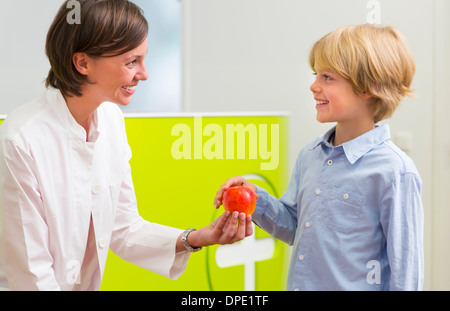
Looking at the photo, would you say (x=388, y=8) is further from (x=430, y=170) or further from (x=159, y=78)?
(x=159, y=78)

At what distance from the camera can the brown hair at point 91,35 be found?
1.12m

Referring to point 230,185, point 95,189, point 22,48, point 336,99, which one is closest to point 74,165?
point 95,189

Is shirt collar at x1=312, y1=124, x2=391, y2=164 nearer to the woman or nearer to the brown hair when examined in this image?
the woman

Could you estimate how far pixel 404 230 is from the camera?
1.08 meters

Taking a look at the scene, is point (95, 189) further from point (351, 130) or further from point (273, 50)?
point (273, 50)

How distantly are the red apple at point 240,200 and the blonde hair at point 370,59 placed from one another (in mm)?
308

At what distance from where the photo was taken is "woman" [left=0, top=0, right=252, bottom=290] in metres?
1.08

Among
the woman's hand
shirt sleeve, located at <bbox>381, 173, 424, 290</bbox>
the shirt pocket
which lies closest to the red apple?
the woman's hand

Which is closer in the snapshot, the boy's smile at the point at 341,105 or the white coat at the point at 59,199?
the white coat at the point at 59,199

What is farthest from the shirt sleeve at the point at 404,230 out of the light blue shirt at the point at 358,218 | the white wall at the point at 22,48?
the white wall at the point at 22,48

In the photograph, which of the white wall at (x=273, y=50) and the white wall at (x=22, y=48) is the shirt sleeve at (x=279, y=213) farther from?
the white wall at (x=22, y=48)

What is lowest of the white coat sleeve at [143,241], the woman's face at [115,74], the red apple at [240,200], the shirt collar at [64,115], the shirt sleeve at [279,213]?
the white coat sleeve at [143,241]
